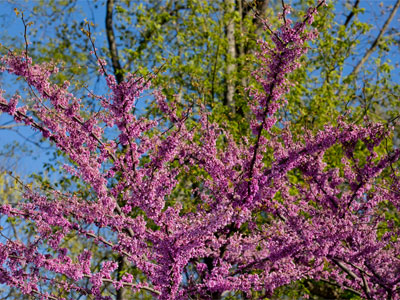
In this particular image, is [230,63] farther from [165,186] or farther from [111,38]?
[165,186]

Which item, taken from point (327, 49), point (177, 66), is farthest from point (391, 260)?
point (177, 66)

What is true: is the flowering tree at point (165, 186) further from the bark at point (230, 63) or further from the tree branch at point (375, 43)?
the tree branch at point (375, 43)

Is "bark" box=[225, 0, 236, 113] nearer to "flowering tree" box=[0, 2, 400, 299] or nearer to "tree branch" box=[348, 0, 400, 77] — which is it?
"tree branch" box=[348, 0, 400, 77]

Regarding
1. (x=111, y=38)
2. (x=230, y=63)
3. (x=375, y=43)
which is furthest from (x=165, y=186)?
(x=375, y=43)

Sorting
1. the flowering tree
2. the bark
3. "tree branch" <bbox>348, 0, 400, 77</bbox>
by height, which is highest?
"tree branch" <bbox>348, 0, 400, 77</bbox>

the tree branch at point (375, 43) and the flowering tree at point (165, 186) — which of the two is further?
the tree branch at point (375, 43)

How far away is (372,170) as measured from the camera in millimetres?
6672

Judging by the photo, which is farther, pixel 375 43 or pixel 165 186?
pixel 375 43

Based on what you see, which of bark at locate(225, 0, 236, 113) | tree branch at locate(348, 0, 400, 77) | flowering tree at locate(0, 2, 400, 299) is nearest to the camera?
flowering tree at locate(0, 2, 400, 299)

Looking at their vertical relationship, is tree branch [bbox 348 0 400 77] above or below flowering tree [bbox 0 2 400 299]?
above

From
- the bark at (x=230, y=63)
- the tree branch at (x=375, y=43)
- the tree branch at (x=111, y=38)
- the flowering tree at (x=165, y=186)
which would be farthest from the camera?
the tree branch at (x=375, y=43)

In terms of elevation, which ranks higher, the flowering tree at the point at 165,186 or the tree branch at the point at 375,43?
the tree branch at the point at 375,43

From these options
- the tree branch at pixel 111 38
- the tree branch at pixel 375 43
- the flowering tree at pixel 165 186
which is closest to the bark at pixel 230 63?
the tree branch at pixel 111 38

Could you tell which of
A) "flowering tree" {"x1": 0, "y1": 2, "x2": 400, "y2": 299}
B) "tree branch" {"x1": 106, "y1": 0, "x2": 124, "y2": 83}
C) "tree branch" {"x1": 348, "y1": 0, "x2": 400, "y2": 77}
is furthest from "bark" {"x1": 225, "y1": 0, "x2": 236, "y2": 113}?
"flowering tree" {"x1": 0, "y1": 2, "x2": 400, "y2": 299}
